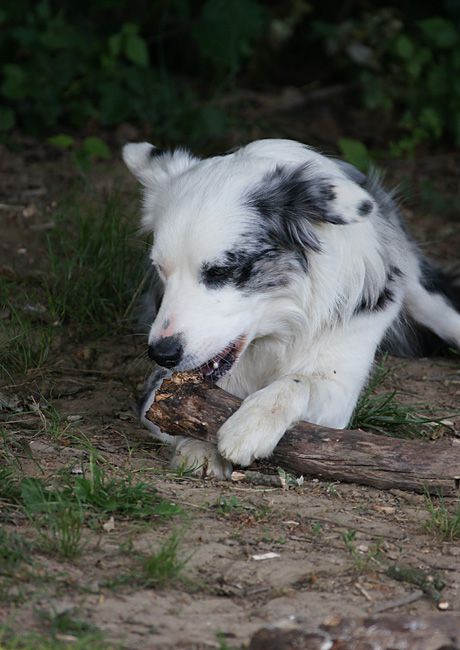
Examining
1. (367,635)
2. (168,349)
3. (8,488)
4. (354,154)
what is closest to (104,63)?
(354,154)

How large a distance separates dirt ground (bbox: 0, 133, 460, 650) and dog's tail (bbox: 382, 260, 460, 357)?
1.19 feet

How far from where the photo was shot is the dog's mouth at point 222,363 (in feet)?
13.0

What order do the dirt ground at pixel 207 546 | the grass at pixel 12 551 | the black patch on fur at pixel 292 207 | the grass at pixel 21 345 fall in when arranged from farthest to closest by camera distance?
the grass at pixel 21 345
the black patch on fur at pixel 292 207
the grass at pixel 12 551
the dirt ground at pixel 207 546

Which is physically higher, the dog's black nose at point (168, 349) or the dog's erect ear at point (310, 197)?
the dog's erect ear at point (310, 197)

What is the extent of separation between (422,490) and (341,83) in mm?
6018

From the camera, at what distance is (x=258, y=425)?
3775 mm

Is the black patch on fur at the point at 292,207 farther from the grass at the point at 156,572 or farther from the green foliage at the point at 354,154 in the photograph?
the green foliage at the point at 354,154

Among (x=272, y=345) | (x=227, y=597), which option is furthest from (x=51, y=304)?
(x=227, y=597)

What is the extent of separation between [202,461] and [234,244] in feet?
2.60

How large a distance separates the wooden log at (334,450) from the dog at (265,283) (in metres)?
0.08

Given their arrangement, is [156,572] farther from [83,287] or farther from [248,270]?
[83,287]

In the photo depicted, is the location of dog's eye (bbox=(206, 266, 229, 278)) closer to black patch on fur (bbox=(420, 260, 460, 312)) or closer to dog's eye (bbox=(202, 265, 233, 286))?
dog's eye (bbox=(202, 265, 233, 286))

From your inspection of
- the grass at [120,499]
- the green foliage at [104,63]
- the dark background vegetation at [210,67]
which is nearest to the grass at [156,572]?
the grass at [120,499]

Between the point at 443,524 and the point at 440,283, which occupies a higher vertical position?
the point at 443,524
